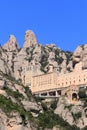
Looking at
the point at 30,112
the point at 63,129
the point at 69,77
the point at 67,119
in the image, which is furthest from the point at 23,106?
the point at 69,77

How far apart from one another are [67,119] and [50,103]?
493 inches

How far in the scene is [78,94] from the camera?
17075 centimetres

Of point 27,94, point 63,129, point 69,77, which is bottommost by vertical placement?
point 63,129

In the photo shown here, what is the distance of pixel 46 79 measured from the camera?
18988 cm

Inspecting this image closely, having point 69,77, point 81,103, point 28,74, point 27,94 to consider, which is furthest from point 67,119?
point 28,74

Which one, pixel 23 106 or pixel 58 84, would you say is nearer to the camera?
pixel 23 106

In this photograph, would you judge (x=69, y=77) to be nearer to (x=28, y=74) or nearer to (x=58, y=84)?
(x=58, y=84)

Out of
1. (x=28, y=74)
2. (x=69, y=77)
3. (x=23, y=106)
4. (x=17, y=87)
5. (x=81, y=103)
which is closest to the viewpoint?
(x=23, y=106)

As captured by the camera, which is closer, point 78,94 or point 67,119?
point 67,119

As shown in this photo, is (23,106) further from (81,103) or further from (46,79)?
(46,79)

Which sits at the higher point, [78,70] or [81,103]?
[78,70]

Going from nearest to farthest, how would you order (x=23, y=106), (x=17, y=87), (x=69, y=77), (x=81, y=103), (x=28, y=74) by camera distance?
(x=23, y=106)
(x=17, y=87)
(x=81, y=103)
(x=69, y=77)
(x=28, y=74)

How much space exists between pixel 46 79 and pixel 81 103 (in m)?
27.6

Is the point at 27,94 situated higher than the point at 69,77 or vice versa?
the point at 69,77
